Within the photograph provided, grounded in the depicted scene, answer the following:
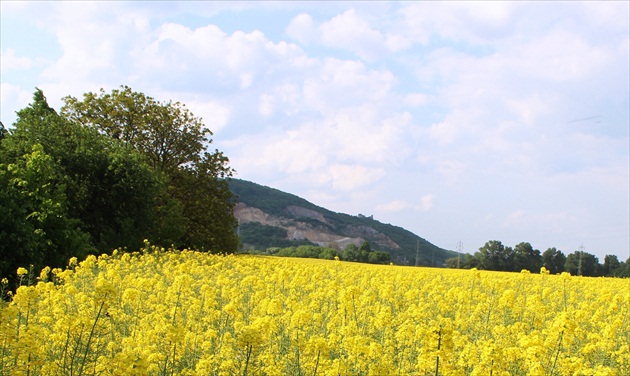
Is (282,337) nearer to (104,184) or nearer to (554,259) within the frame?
(104,184)

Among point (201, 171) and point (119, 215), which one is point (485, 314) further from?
point (201, 171)

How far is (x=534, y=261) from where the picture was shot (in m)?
61.5

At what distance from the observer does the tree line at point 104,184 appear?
16.4m

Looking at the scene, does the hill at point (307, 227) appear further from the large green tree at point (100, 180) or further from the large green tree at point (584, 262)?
the large green tree at point (100, 180)

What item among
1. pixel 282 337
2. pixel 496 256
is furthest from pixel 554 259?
pixel 282 337

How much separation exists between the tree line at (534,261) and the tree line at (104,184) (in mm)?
33042

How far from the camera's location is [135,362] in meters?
4.19

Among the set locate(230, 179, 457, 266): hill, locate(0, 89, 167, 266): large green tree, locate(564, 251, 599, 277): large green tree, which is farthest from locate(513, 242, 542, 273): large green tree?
A: locate(230, 179, 457, 266): hill

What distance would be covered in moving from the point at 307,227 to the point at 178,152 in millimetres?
93928

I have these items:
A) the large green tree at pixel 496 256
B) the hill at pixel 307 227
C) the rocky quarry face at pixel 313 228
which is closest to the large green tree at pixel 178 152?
the large green tree at pixel 496 256

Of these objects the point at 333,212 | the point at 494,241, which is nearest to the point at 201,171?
the point at 494,241

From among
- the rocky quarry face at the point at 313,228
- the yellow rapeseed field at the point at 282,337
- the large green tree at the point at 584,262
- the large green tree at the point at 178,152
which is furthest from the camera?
the rocky quarry face at the point at 313,228

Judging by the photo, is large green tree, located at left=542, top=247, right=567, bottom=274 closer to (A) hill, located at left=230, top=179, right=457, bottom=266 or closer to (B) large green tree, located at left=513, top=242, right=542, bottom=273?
(B) large green tree, located at left=513, top=242, right=542, bottom=273

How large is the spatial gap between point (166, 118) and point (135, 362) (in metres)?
32.1
